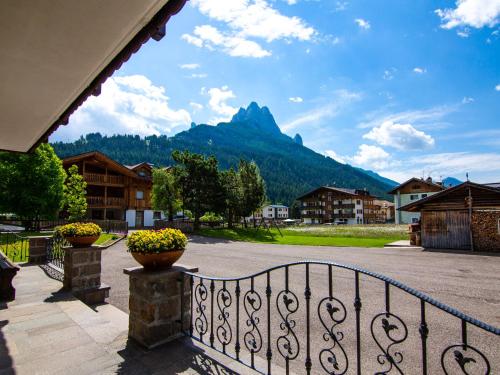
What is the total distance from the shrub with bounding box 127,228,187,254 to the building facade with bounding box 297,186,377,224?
78015 mm

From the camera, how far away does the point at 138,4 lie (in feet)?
8.29

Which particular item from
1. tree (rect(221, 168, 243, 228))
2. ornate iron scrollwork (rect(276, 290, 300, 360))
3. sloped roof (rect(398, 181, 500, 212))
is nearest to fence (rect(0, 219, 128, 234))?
tree (rect(221, 168, 243, 228))

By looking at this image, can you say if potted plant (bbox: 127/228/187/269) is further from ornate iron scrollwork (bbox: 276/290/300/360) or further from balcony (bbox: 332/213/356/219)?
balcony (bbox: 332/213/356/219)

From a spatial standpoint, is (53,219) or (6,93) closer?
(6,93)

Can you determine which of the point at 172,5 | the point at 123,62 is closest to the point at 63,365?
the point at 123,62

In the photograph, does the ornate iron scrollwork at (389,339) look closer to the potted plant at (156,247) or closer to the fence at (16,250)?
the potted plant at (156,247)

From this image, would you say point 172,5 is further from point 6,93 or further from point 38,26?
point 6,93

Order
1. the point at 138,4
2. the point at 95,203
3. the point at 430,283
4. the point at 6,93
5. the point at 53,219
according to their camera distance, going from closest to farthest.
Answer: the point at 138,4
the point at 6,93
the point at 430,283
the point at 53,219
the point at 95,203

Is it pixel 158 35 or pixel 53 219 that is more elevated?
pixel 158 35

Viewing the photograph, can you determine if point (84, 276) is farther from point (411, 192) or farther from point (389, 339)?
point (411, 192)

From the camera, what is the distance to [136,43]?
10.2ft

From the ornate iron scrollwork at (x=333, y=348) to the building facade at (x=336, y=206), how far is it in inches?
3005

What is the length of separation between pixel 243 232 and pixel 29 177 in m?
21.5

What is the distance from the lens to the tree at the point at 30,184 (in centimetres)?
2406
